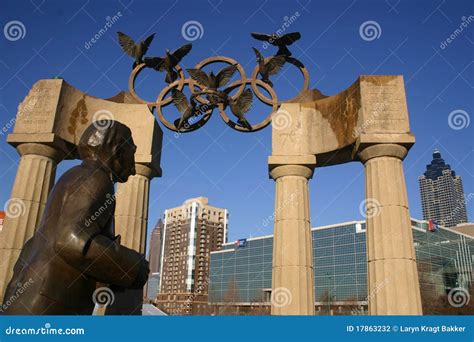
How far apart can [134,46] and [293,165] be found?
23.8 feet

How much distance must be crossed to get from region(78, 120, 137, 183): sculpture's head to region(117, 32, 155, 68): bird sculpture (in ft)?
32.1

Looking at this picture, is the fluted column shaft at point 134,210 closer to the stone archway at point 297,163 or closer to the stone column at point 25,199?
the stone archway at point 297,163

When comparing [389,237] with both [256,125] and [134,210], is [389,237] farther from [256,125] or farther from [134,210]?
[134,210]

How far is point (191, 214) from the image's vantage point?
448ft

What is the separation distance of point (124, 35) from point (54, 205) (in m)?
11.5

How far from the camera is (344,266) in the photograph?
105 m

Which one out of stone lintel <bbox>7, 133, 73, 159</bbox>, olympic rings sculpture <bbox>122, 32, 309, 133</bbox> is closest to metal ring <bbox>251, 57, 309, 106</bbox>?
olympic rings sculpture <bbox>122, 32, 309, 133</bbox>

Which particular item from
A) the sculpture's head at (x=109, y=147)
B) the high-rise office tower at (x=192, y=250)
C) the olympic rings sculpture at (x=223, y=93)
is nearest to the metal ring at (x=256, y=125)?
the olympic rings sculpture at (x=223, y=93)

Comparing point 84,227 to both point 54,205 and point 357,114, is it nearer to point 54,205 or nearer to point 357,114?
point 54,205

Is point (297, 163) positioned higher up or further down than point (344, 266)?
further down

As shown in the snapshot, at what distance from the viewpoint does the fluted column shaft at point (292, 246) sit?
1168cm

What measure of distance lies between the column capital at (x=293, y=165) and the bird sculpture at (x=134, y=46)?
615 cm

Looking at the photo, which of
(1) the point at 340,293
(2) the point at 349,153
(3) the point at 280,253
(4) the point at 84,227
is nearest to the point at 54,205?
(4) the point at 84,227

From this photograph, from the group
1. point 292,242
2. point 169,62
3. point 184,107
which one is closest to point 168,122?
point 184,107
